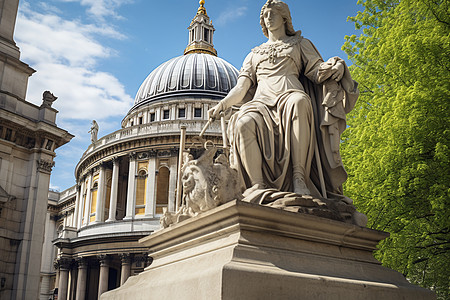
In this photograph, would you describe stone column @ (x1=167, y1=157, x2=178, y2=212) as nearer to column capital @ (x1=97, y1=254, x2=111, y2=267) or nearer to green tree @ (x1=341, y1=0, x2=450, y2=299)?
column capital @ (x1=97, y1=254, x2=111, y2=267)

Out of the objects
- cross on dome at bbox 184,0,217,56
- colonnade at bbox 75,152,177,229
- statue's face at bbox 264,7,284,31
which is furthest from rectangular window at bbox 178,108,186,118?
statue's face at bbox 264,7,284,31

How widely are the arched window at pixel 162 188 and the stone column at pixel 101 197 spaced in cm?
609

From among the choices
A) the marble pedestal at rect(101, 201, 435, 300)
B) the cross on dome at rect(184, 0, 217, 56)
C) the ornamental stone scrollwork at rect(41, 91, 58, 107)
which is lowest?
the marble pedestal at rect(101, 201, 435, 300)

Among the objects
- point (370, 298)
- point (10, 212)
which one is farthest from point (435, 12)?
point (10, 212)

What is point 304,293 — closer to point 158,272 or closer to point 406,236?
point 158,272

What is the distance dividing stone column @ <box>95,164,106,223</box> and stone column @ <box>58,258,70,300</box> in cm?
507

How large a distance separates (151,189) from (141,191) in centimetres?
139

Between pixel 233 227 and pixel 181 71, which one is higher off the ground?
pixel 181 71

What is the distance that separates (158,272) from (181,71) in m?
58.1

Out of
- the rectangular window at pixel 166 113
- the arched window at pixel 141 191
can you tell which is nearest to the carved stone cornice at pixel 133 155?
the arched window at pixel 141 191

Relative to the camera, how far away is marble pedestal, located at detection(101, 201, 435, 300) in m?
3.81

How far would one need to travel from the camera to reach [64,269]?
152ft

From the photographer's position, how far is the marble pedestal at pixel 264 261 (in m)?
3.81

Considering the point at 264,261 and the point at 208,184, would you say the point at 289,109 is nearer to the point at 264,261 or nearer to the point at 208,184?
the point at 208,184
